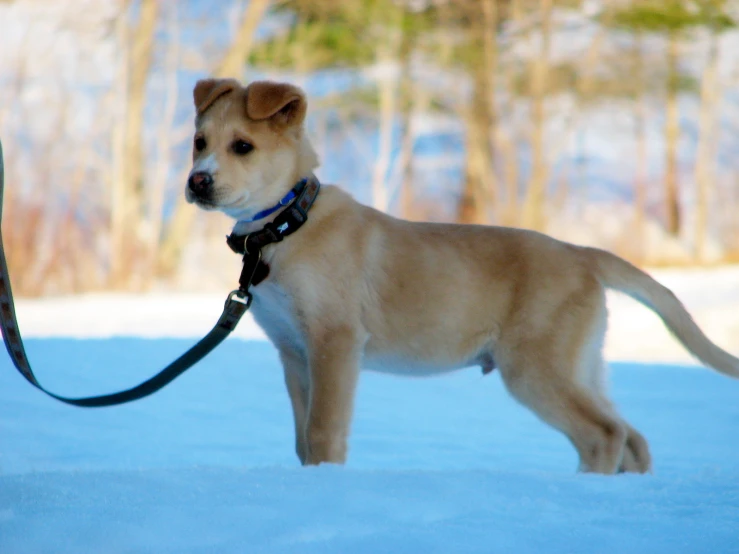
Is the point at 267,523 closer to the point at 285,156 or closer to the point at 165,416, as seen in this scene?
the point at 285,156

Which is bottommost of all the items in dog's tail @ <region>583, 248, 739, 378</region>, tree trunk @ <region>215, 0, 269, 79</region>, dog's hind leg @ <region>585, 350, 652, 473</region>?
tree trunk @ <region>215, 0, 269, 79</region>

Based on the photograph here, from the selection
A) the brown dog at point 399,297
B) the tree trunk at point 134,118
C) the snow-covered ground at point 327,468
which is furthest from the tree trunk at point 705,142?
the brown dog at point 399,297

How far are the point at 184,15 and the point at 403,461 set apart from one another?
1759 cm

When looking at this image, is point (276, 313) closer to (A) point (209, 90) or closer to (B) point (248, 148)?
(B) point (248, 148)

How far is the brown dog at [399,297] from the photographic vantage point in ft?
10.3

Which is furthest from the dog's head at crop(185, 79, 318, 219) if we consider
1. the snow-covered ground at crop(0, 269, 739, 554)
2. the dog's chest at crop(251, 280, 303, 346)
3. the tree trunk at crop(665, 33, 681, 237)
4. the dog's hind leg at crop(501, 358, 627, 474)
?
the tree trunk at crop(665, 33, 681, 237)

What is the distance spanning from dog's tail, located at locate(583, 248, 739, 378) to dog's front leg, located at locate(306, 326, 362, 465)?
1.07 meters

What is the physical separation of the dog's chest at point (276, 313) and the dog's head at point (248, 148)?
1.00 ft

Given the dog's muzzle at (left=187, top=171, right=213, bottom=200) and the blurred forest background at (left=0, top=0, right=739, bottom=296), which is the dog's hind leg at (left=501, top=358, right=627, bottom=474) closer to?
the dog's muzzle at (left=187, top=171, right=213, bottom=200)

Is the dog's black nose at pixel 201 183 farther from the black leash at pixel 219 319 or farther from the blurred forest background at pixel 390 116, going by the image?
the blurred forest background at pixel 390 116

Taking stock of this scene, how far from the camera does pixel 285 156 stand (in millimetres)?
3283

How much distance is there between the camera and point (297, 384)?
3402 millimetres

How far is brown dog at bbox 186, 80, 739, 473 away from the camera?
10.3 feet

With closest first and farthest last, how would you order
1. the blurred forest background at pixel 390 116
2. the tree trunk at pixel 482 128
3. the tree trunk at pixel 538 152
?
the blurred forest background at pixel 390 116, the tree trunk at pixel 538 152, the tree trunk at pixel 482 128
